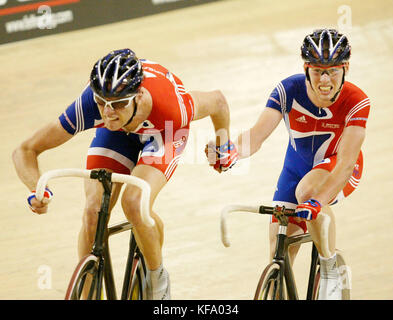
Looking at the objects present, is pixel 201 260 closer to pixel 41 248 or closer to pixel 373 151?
pixel 41 248

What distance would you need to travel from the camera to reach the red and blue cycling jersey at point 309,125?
3400 millimetres

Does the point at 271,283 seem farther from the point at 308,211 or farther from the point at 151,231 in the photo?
the point at 151,231

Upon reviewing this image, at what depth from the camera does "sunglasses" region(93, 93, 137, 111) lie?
9.99 feet

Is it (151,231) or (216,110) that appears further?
(216,110)

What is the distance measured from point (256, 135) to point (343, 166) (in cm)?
43

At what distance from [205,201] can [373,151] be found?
1.39m

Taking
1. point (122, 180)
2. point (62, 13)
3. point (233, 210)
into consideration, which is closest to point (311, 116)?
point (233, 210)

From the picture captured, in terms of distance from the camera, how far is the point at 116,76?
9.98 feet

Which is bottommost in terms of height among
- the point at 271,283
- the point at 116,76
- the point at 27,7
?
the point at 271,283

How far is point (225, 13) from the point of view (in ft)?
29.2

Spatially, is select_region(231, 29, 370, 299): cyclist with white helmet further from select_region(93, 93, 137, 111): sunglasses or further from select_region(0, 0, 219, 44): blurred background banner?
select_region(0, 0, 219, 44): blurred background banner

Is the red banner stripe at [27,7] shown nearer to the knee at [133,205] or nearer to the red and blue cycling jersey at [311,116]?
the red and blue cycling jersey at [311,116]

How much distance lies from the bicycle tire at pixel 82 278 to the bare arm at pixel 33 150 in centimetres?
35
